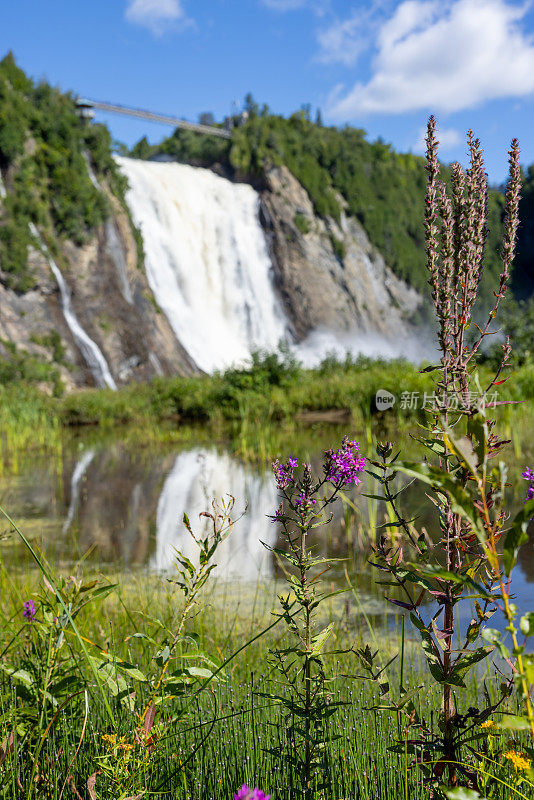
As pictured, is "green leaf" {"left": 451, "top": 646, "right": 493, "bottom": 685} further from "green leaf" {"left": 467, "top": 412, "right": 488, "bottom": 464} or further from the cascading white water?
the cascading white water

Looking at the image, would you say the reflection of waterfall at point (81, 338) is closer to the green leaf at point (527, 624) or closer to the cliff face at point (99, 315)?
the cliff face at point (99, 315)

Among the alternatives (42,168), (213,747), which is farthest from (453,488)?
(42,168)

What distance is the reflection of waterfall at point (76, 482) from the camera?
717 centimetres

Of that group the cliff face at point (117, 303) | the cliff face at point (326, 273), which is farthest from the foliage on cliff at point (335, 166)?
the cliff face at point (117, 303)

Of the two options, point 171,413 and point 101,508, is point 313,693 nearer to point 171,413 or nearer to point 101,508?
point 101,508

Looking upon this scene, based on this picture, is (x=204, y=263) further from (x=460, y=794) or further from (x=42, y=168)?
(x=460, y=794)

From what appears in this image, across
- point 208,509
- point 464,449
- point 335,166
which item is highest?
point 335,166

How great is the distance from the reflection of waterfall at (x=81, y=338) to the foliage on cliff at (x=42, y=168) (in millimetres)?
1123

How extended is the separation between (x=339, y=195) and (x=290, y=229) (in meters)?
11.3

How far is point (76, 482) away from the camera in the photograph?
9141 mm

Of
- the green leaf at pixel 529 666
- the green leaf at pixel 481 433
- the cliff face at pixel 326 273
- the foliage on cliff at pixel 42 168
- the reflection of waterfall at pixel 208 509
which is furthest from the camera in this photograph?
the cliff face at pixel 326 273

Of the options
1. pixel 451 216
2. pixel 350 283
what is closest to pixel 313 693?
pixel 451 216

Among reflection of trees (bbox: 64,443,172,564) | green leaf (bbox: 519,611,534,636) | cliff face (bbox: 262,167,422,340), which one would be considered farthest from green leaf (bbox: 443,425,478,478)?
cliff face (bbox: 262,167,422,340)

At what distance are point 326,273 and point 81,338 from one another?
23.0 metres
